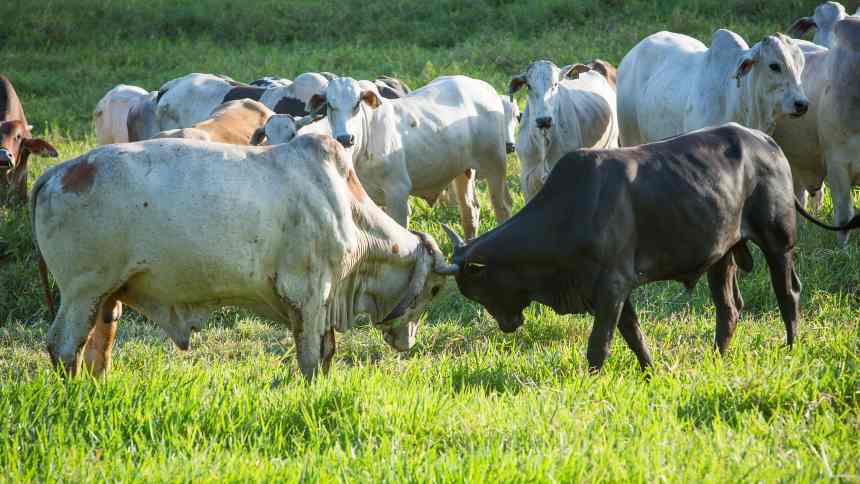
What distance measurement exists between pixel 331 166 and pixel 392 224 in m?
0.56

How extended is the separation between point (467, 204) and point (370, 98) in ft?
5.35

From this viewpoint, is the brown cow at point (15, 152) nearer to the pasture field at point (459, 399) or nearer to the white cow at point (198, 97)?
the pasture field at point (459, 399)

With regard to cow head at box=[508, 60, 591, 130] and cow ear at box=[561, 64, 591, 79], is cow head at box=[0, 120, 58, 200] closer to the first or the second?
cow head at box=[508, 60, 591, 130]

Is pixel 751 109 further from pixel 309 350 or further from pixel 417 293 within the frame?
pixel 309 350

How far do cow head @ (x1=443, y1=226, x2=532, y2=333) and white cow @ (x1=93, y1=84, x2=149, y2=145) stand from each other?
23.3ft

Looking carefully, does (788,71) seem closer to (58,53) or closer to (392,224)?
(392,224)

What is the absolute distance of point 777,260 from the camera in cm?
596

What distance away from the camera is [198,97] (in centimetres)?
1088

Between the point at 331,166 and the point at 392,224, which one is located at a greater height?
the point at 331,166

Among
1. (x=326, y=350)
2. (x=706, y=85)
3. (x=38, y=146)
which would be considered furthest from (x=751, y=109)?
(x=38, y=146)

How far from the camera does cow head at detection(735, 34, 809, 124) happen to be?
8070 mm

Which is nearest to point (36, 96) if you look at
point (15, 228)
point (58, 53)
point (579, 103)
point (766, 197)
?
point (58, 53)

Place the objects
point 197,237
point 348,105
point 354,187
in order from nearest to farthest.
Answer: point 197,237
point 354,187
point 348,105

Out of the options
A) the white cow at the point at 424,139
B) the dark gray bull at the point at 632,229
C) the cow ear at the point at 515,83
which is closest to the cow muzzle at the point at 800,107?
the dark gray bull at the point at 632,229
